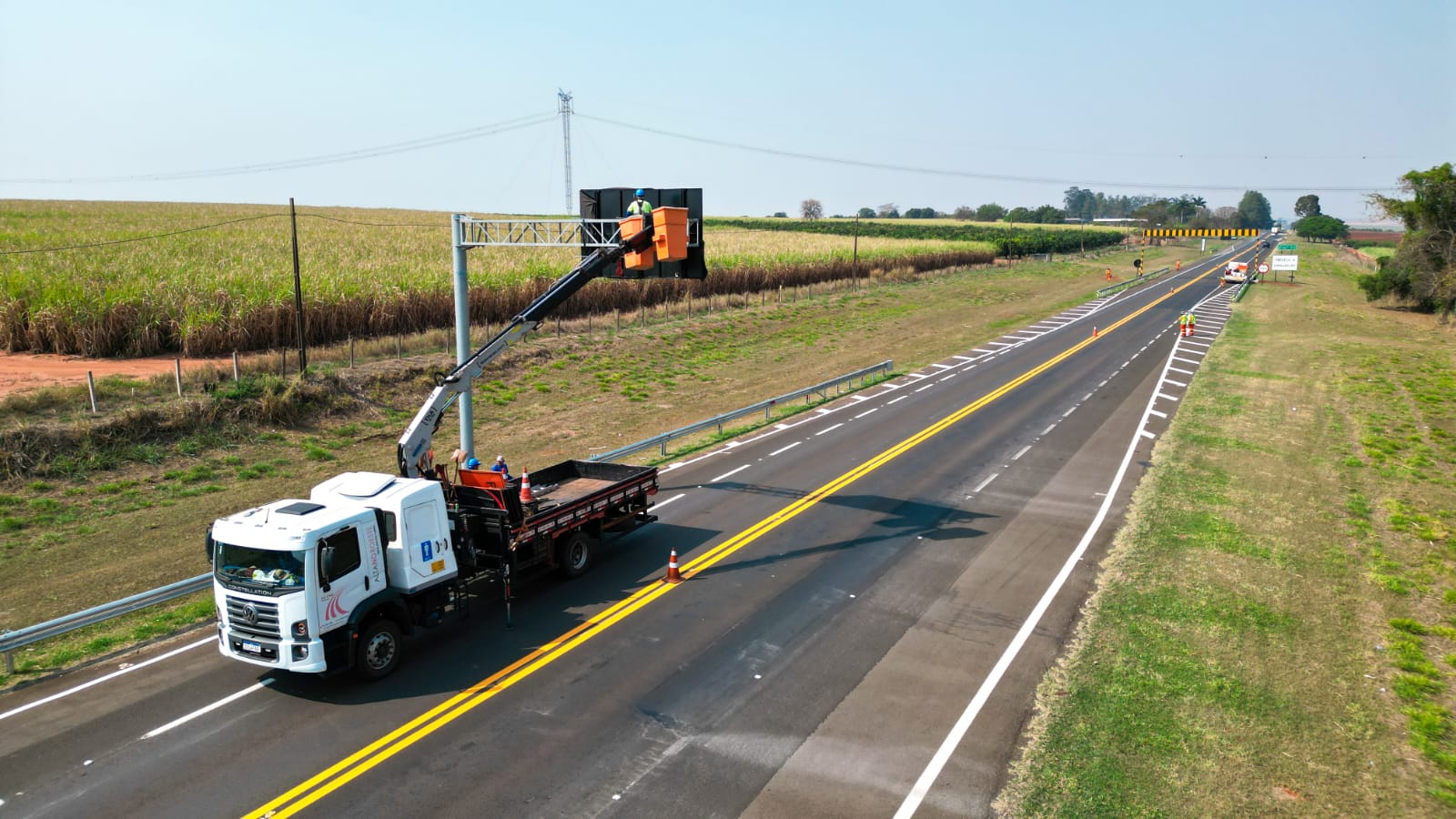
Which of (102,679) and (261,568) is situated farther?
(102,679)

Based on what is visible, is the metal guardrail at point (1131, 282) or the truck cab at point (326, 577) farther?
the metal guardrail at point (1131, 282)

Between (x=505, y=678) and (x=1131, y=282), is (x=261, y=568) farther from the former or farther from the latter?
(x=1131, y=282)

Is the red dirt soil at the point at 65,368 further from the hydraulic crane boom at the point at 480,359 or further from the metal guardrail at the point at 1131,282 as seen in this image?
the metal guardrail at the point at 1131,282

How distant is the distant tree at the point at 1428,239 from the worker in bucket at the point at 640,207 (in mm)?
56752

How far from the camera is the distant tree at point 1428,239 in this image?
55.1 m

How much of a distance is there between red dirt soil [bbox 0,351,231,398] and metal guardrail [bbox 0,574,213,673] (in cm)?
1549

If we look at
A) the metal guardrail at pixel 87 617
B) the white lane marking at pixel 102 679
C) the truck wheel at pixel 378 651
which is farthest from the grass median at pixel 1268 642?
the metal guardrail at pixel 87 617

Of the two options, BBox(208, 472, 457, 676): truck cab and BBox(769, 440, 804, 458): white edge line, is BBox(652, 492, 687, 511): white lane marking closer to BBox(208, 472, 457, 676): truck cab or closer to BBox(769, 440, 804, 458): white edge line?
BBox(769, 440, 804, 458): white edge line

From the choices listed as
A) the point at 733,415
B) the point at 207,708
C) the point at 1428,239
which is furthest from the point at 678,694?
the point at 1428,239

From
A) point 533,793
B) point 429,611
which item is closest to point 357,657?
point 429,611

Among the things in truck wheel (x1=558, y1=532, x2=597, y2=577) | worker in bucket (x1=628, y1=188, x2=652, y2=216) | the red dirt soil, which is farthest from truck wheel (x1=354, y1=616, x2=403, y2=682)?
the red dirt soil

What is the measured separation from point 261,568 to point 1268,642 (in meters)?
15.1

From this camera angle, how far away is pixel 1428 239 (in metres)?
57.1

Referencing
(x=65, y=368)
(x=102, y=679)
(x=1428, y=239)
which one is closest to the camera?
(x=102, y=679)
